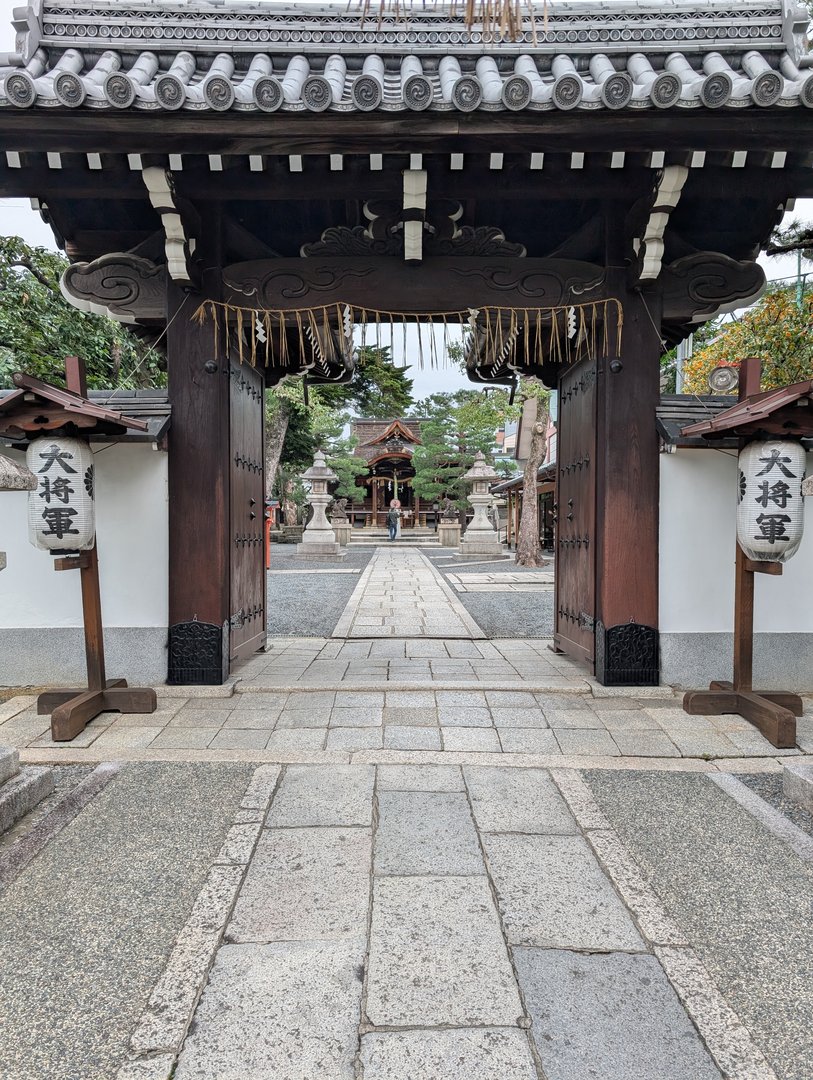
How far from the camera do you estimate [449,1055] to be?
149cm

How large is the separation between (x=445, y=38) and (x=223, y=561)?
14.2ft

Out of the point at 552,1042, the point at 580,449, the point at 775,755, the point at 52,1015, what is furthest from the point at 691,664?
the point at 52,1015

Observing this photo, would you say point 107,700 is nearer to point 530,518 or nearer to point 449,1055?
point 449,1055

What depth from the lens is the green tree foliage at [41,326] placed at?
9367 millimetres

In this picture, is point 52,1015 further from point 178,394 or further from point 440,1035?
point 178,394

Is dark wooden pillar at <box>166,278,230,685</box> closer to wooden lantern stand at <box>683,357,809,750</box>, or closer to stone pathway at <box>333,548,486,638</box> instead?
stone pathway at <box>333,548,486,638</box>

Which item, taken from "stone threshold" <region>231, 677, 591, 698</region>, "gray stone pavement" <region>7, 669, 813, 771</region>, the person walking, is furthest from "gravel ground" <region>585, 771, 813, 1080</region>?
the person walking

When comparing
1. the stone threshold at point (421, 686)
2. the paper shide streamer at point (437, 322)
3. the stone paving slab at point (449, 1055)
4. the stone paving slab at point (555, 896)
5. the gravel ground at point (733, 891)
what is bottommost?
the gravel ground at point (733, 891)

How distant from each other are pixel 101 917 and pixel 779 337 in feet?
30.0

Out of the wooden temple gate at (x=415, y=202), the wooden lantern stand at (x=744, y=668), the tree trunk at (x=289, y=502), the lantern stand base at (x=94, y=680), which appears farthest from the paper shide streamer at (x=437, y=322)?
the tree trunk at (x=289, y=502)

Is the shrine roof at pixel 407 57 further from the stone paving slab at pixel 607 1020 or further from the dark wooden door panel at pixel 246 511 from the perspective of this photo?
the stone paving slab at pixel 607 1020

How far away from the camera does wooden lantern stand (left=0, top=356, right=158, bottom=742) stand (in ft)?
11.8

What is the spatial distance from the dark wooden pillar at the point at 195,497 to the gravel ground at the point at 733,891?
2.97 metres

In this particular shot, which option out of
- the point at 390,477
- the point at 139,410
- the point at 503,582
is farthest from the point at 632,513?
the point at 390,477
